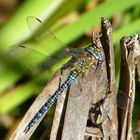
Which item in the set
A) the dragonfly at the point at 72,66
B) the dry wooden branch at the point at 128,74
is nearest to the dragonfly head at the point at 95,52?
the dragonfly at the point at 72,66

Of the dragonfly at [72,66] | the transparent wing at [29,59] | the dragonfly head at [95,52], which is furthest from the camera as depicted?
the transparent wing at [29,59]

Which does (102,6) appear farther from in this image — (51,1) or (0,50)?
(0,50)

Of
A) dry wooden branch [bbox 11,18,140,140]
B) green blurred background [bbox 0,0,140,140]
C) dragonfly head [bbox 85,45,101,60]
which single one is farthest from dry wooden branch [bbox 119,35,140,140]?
green blurred background [bbox 0,0,140,140]

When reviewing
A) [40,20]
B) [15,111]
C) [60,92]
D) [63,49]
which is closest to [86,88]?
[60,92]

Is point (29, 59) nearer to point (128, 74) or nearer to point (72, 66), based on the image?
point (72, 66)

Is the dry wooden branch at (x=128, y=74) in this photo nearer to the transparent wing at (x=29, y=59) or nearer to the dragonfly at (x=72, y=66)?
the dragonfly at (x=72, y=66)

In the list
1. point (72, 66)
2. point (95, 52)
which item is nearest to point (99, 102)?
point (95, 52)

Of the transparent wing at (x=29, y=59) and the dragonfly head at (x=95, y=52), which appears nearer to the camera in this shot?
the dragonfly head at (x=95, y=52)

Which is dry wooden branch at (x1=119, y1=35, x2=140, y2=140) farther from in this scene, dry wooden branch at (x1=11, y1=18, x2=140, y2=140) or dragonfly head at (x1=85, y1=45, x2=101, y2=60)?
dragonfly head at (x1=85, y1=45, x2=101, y2=60)

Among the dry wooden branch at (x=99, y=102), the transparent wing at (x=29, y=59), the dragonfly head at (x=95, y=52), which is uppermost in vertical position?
the transparent wing at (x=29, y=59)
